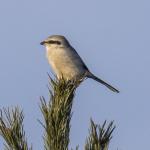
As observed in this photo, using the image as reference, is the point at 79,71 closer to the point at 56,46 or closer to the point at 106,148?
the point at 56,46

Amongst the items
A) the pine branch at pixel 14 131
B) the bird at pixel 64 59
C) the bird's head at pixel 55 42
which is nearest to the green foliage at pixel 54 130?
the pine branch at pixel 14 131

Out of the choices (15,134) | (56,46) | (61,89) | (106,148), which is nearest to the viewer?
(106,148)

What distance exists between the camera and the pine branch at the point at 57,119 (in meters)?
2.51

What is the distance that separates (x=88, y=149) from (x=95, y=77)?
504 centimetres

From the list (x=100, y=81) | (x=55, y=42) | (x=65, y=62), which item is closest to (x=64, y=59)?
(x=65, y=62)

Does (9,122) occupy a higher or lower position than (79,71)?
higher

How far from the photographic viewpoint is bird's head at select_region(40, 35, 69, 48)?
7.07 metres

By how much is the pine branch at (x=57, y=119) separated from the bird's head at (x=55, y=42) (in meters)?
4.14

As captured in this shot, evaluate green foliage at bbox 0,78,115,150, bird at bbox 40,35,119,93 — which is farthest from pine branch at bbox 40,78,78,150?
bird at bbox 40,35,119,93

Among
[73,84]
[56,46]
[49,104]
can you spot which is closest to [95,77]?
[56,46]

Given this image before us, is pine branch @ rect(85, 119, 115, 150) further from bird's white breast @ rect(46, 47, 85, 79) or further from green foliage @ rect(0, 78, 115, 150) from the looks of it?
bird's white breast @ rect(46, 47, 85, 79)

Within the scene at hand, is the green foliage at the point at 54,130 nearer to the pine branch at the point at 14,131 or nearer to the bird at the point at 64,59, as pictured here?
the pine branch at the point at 14,131

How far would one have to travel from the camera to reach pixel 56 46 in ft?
23.0

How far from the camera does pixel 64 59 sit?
21.7ft
